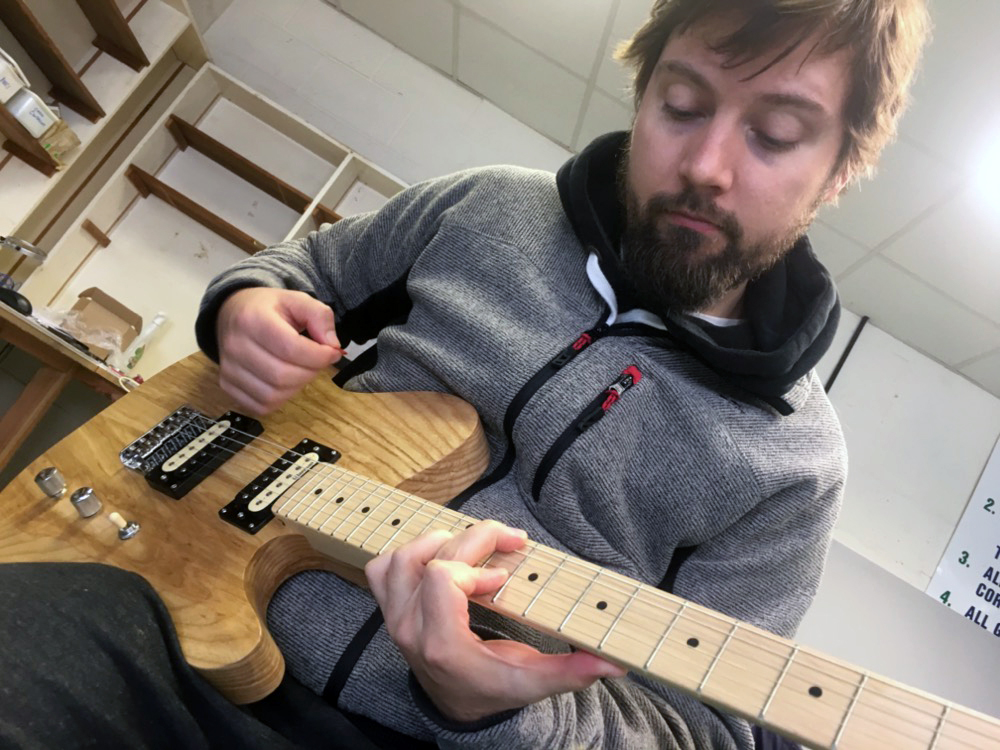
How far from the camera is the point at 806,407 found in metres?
0.92

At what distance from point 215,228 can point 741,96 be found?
5.48 ft

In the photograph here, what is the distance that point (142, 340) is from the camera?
1722 mm

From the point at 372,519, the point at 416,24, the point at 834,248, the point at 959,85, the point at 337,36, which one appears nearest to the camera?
the point at 372,519

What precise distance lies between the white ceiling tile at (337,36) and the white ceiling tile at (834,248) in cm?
164

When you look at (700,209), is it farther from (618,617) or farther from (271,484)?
(271,484)

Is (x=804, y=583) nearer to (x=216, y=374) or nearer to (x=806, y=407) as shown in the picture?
(x=806, y=407)

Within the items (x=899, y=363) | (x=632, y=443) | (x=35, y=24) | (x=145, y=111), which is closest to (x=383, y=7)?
(x=145, y=111)

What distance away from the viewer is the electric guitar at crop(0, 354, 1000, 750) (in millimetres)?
440

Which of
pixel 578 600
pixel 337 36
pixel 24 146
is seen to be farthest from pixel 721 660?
pixel 337 36

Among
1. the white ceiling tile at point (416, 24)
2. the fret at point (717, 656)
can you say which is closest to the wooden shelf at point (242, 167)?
the white ceiling tile at point (416, 24)

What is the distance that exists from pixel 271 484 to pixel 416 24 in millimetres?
1877

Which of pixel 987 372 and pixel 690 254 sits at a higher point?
pixel 690 254

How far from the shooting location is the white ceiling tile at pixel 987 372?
71.7 inches

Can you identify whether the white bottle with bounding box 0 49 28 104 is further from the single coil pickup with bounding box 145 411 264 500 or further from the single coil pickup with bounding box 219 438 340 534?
the single coil pickup with bounding box 219 438 340 534
